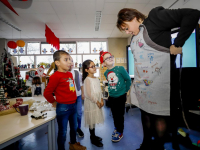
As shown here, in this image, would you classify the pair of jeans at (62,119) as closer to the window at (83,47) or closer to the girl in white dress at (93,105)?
the girl in white dress at (93,105)

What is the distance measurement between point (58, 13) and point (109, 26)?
201 cm

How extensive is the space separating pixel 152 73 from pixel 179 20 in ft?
1.24

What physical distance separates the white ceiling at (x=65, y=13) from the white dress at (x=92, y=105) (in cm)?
245

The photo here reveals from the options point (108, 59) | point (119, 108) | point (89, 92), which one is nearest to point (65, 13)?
point (108, 59)

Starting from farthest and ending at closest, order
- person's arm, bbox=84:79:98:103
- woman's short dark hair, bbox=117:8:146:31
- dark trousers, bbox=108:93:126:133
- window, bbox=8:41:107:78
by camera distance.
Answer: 1. window, bbox=8:41:107:78
2. dark trousers, bbox=108:93:126:133
3. person's arm, bbox=84:79:98:103
4. woman's short dark hair, bbox=117:8:146:31

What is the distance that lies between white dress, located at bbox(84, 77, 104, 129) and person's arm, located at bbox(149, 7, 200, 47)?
41.7 inches

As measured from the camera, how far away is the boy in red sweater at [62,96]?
1227 millimetres

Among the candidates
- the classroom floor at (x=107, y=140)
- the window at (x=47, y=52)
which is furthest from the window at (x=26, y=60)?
the classroom floor at (x=107, y=140)

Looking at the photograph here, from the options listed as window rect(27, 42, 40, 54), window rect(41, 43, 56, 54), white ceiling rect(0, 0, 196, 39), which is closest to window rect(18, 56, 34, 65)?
window rect(27, 42, 40, 54)

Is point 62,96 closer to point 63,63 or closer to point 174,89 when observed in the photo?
point 63,63

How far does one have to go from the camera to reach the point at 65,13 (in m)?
3.51

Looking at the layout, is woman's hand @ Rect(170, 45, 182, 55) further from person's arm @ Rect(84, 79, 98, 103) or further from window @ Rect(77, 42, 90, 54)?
window @ Rect(77, 42, 90, 54)

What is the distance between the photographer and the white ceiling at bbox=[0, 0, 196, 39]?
302 cm

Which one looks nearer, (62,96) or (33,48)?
(62,96)
